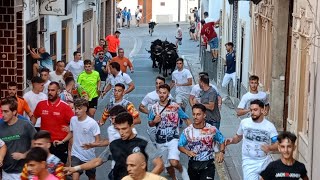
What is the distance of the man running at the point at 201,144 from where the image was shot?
12977mm

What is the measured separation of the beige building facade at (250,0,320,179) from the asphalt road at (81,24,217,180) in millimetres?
2424

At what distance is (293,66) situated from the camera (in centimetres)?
1767

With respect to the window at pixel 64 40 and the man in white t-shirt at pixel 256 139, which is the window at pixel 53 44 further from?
the man in white t-shirt at pixel 256 139

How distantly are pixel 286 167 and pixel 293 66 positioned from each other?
23.4 ft

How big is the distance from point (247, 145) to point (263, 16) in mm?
9350

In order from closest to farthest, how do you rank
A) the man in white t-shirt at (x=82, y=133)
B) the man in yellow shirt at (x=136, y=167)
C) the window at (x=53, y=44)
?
the man in yellow shirt at (x=136, y=167) < the man in white t-shirt at (x=82, y=133) < the window at (x=53, y=44)

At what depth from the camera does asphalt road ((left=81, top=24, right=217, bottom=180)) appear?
20953 millimetres

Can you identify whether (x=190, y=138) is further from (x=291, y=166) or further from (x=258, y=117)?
(x=291, y=166)

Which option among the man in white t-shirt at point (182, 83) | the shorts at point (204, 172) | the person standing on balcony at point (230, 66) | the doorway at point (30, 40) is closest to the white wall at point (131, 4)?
the person standing on balcony at point (230, 66)

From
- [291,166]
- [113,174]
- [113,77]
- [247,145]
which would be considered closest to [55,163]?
[113,174]

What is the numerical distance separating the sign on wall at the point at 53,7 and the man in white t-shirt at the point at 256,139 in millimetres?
11991

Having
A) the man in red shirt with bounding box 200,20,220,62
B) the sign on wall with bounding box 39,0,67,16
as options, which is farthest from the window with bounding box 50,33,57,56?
the man in red shirt with bounding box 200,20,220,62

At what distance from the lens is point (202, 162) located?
13.1m

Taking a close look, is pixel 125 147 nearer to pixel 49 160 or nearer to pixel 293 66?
pixel 49 160
